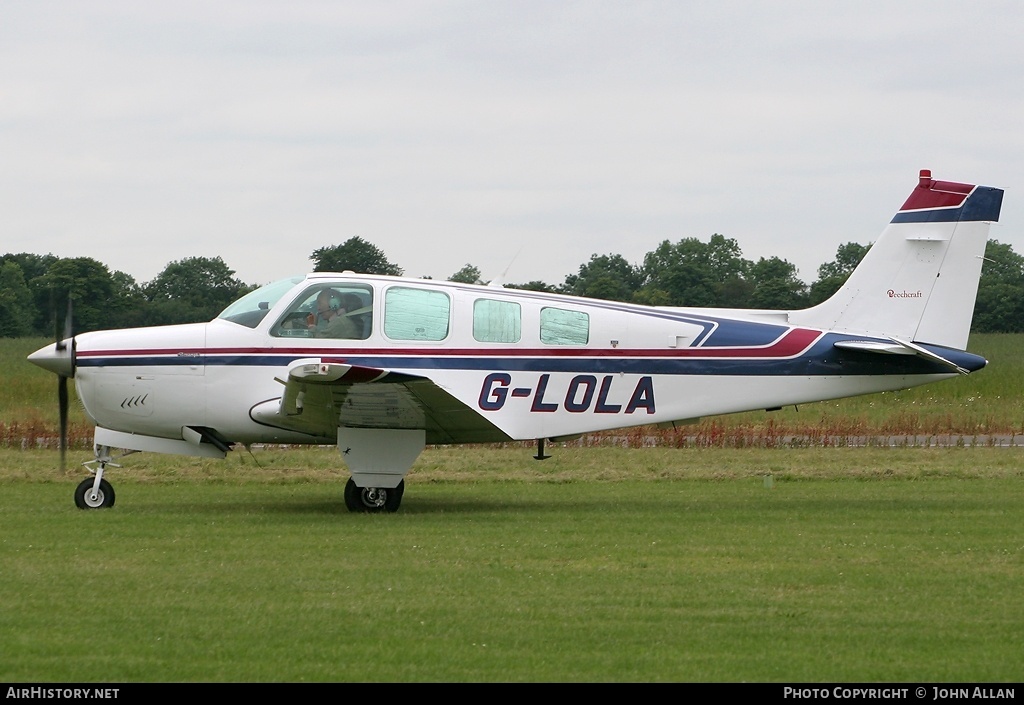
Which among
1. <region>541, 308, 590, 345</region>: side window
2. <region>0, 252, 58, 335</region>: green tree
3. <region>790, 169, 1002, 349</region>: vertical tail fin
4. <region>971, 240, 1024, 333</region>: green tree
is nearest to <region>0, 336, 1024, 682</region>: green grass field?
<region>541, 308, 590, 345</region>: side window

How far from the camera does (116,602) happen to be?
718 cm

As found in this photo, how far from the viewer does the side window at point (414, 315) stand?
11984 millimetres

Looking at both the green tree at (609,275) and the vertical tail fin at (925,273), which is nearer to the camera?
the vertical tail fin at (925,273)

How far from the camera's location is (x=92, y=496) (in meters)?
11.7

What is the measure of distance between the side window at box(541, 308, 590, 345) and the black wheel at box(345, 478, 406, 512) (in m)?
2.14

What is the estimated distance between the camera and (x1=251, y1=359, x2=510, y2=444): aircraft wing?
10.6 meters

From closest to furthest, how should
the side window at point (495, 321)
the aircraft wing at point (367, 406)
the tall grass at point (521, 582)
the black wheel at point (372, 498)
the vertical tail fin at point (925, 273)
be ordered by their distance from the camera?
the tall grass at point (521, 582), the aircraft wing at point (367, 406), the black wheel at point (372, 498), the side window at point (495, 321), the vertical tail fin at point (925, 273)

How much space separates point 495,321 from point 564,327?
72 centimetres

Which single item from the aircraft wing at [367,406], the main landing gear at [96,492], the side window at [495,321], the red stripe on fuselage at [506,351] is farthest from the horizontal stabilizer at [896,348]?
the main landing gear at [96,492]

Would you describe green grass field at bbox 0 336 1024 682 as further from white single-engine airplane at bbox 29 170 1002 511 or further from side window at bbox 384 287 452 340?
side window at bbox 384 287 452 340

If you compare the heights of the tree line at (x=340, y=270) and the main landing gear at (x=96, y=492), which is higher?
the tree line at (x=340, y=270)

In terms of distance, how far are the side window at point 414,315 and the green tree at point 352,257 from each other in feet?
51.0

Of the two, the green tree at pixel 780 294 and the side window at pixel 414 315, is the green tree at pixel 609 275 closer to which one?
the green tree at pixel 780 294
